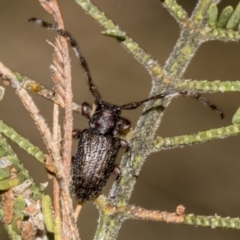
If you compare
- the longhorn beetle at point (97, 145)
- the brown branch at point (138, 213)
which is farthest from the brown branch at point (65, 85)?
the longhorn beetle at point (97, 145)

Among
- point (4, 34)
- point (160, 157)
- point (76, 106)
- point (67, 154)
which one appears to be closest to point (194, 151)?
point (160, 157)

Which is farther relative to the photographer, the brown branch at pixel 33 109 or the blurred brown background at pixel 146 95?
the blurred brown background at pixel 146 95

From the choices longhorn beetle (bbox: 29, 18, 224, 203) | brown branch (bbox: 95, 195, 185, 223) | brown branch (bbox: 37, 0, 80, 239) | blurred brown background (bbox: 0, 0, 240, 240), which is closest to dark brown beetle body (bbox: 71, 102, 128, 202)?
longhorn beetle (bbox: 29, 18, 224, 203)

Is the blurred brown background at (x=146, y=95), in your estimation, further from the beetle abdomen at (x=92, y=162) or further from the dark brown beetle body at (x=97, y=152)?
the beetle abdomen at (x=92, y=162)

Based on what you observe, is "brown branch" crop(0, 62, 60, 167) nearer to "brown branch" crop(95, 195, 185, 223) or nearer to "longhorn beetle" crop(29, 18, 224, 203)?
"brown branch" crop(95, 195, 185, 223)

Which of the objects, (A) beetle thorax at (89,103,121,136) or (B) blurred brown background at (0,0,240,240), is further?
(B) blurred brown background at (0,0,240,240)

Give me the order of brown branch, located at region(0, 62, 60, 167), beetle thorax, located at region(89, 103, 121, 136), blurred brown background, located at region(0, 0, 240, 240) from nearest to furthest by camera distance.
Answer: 1. brown branch, located at region(0, 62, 60, 167)
2. beetle thorax, located at region(89, 103, 121, 136)
3. blurred brown background, located at region(0, 0, 240, 240)

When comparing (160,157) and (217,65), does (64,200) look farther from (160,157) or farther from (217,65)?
(217,65)
